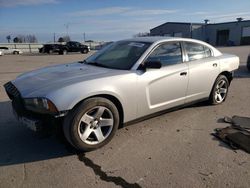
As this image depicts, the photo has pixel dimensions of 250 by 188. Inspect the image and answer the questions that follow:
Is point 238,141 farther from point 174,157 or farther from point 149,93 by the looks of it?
point 149,93

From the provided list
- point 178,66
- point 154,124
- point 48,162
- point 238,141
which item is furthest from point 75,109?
point 238,141

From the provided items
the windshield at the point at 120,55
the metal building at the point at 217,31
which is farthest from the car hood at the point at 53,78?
the metal building at the point at 217,31

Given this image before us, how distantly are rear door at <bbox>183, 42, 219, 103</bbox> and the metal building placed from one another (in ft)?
163

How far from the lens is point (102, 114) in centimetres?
378

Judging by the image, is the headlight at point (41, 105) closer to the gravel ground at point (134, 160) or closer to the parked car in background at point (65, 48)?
the gravel ground at point (134, 160)

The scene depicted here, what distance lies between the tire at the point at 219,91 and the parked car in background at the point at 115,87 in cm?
4

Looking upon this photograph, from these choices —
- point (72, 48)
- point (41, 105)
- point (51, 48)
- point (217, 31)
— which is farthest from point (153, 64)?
point (217, 31)

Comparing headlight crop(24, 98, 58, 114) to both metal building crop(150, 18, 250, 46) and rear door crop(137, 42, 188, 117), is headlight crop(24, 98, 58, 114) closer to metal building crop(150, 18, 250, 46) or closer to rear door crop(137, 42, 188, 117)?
A: rear door crop(137, 42, 188, 117)

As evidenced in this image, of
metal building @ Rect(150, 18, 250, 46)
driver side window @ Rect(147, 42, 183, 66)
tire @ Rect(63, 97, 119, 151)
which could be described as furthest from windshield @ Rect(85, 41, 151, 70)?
metal building @ Rect(150, 18, 250, 46)

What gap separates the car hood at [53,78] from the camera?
3477 millimetres

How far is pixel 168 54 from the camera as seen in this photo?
184 inches

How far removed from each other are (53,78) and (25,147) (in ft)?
3.51

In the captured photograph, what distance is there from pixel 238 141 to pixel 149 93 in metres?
1.49

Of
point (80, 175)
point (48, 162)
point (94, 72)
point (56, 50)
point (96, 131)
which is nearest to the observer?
point (80, 175)
